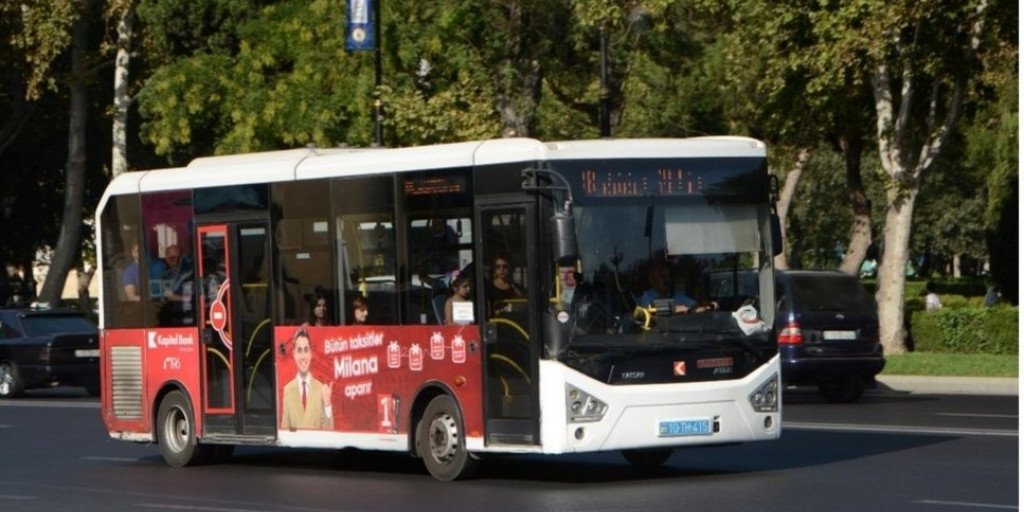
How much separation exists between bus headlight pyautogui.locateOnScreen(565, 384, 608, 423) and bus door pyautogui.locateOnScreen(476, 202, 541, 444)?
0.92 ft

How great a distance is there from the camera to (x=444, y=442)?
17.0 meters

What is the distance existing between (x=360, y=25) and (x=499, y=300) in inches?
861

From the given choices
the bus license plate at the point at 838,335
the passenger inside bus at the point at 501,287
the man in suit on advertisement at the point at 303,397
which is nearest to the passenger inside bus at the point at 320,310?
the man in suit on advertisement at the point at 303,397

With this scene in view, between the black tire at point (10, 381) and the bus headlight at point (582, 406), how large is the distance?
2137 centimetres

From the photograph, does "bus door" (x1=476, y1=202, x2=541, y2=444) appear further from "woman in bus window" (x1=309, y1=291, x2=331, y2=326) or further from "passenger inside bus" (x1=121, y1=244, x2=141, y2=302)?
"passenger inside bus" (x1=121, y1=244, x2=141, y2=302)

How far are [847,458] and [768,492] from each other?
3.02 m

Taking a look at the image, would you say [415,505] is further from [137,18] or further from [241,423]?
[137,18]

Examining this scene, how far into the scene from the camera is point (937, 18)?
3550 centimetres

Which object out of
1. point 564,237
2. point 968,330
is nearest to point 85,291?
point 968,330

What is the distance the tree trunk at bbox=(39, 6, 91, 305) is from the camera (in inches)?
2125

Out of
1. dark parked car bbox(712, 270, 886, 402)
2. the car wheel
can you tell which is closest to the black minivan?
dark parked car bbox(712, 270, 886, 402)

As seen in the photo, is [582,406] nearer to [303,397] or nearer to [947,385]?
[303,397]

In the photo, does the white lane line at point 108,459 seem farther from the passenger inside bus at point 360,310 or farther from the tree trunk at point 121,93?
the tree trunk at point 121,93

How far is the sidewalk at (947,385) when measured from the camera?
98.9ft
